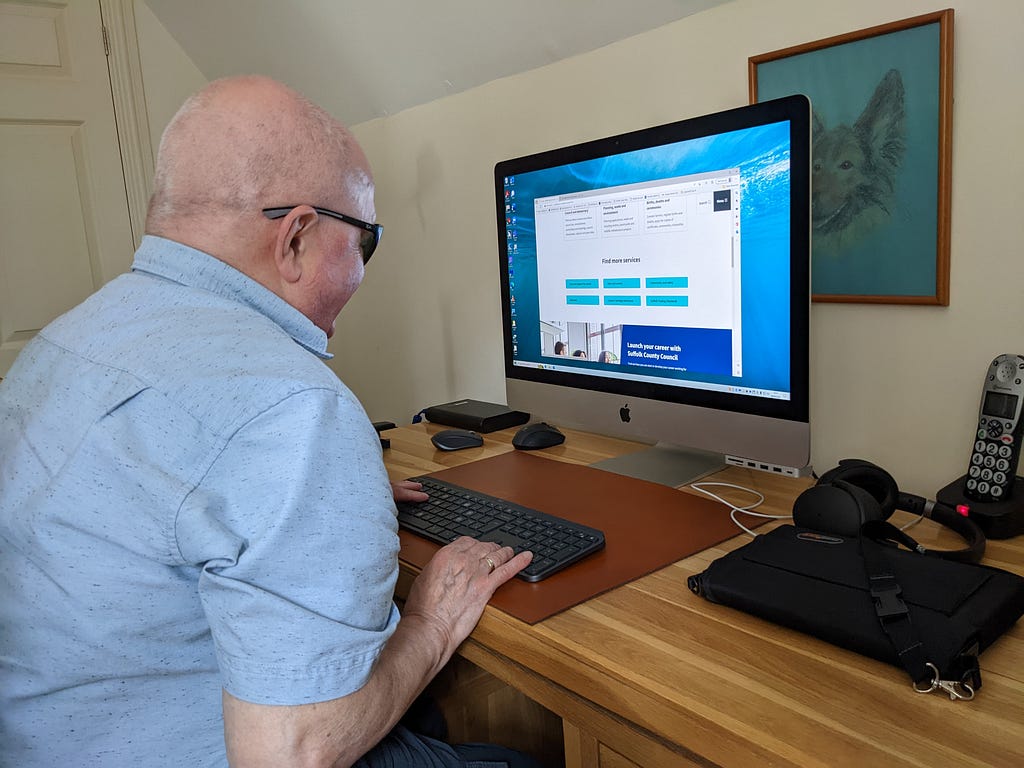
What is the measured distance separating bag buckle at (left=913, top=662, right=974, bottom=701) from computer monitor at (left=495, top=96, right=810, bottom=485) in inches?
17.5

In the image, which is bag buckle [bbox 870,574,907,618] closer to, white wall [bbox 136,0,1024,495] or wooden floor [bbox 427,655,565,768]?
white wall [bbox 136,0,1024,495]

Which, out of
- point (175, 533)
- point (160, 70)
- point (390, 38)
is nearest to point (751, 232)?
point (175, 533)

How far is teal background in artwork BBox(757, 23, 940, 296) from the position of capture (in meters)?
1.12

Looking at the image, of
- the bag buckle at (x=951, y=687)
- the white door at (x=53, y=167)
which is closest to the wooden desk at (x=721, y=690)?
the bag buckle at (x=951, y=687)

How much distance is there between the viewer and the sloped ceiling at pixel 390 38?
1.56 meters

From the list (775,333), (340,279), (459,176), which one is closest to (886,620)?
(775,333)

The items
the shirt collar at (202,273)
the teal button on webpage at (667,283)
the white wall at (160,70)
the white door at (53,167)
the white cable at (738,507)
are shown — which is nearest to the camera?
the shirt collar at (202,273)

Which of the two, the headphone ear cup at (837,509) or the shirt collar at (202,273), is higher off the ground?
the shirt collar at (202,273)

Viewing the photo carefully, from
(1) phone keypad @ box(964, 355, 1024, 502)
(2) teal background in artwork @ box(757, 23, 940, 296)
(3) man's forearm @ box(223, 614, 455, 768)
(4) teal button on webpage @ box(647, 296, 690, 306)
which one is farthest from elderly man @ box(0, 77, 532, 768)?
(2) teal background in artwork @ box(757, 23, 940, 296)

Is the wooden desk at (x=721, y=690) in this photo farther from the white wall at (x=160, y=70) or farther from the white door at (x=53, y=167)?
the white wall at (x=160, y=70)

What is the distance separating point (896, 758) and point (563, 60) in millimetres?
1467

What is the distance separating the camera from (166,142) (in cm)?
91

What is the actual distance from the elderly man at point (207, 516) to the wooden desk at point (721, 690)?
0.13m

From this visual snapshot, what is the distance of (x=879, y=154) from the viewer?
3.87 feet
